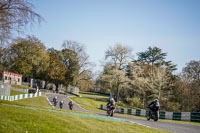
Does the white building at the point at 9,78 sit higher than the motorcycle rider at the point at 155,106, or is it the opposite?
the white building at the point at 9,78

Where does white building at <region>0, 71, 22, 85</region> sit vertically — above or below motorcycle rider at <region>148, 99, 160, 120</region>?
above

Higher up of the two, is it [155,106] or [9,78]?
[9,78]

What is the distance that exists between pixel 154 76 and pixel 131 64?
7.85 m

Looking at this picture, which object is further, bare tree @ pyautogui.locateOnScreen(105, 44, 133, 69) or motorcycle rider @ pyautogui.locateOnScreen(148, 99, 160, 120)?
bare tree @ pyautogui.locateOnScreen(105, 44, 133, 69)

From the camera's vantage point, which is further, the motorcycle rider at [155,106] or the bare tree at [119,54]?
the bare tree at [119,54]

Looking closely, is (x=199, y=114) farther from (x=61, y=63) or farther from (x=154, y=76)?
(x=61, y=63)

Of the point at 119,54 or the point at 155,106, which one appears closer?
the point at 155,106

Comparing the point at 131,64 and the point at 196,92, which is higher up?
the point at 131,64

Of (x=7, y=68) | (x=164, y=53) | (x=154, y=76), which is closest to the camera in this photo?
(x=154, y=76)

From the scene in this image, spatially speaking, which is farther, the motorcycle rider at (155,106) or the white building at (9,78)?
the white building at (9,78)

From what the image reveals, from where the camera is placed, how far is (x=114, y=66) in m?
57.5

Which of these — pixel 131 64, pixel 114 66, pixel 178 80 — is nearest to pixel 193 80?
pixel 178 80

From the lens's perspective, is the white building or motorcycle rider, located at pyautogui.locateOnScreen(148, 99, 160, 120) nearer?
motorcycle rider, located at pyautogui.locateOnScreen(148, 99, 160, 120)

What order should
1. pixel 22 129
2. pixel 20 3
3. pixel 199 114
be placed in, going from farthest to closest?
pixel 199 114
pixel 20 3
pixel 22 129
